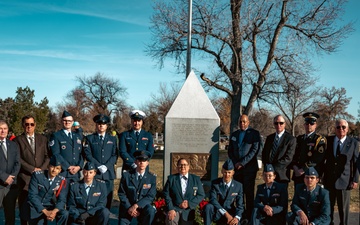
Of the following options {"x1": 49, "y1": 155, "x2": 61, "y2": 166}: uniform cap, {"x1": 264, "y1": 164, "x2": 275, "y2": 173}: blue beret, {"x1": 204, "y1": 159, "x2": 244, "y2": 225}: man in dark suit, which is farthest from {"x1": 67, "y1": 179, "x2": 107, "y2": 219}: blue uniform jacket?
{"x1": 264, "y1": 164, "x2": 275, "y2": 173}: blue beret

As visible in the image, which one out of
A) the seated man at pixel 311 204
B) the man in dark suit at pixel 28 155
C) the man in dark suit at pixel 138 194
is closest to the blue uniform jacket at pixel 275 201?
the seated man at pixel 311 204

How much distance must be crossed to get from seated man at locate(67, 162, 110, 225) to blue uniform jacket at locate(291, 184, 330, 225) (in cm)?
275

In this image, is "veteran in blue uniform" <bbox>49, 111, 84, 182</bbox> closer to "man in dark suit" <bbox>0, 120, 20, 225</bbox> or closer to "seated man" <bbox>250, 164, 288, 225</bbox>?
"man in dark suit" <bbox>0, 120, 20, 225</bbox>

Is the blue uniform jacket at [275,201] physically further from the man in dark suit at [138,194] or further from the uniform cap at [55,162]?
the uniform cap at [55,162]

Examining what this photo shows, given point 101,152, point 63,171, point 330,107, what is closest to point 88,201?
point 63,171

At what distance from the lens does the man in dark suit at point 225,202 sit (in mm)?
5590

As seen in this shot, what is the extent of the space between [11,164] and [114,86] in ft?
168

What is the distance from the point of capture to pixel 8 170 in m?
5.88

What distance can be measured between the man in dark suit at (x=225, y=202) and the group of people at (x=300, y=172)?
0.10 meters

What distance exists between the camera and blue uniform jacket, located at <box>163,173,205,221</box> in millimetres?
5672

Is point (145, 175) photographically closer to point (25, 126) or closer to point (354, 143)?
point (25, 126)

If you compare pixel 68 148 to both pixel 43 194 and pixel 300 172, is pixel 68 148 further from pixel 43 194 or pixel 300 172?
pixel 300 172

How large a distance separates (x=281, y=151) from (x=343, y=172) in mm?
966

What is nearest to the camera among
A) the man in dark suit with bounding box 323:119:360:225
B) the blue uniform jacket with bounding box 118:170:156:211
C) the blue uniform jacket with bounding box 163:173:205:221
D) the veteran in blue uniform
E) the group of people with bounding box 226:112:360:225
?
the group of people with bounding box 226:112:360:225
